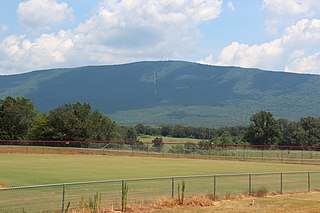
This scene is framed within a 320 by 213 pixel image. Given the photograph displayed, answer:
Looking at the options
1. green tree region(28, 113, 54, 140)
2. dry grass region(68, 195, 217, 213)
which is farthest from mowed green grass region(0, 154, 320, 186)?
green tree region(28, 113, 54, 140)

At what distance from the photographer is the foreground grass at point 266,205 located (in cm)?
2192

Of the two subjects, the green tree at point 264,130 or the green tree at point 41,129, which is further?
the green tree at point 264,130

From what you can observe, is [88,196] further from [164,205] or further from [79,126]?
[79,126]

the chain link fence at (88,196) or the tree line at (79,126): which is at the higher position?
the tree line at (79,126)

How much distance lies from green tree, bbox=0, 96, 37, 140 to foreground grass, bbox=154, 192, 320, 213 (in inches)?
4095

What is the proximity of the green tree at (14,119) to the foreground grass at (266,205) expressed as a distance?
10402 centimetres

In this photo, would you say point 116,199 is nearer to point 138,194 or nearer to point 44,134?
point 138,194

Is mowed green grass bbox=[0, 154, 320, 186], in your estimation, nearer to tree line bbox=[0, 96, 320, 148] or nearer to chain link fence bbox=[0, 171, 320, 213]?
Answer: chain link fence bbox=[0, 171, 320, 213]

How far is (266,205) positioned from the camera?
77.7 feet

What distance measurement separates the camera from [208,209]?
22.1 meters

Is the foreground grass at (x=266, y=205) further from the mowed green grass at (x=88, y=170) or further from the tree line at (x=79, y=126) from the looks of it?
the tree line at (x=79, y=126)

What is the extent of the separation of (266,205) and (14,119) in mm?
109602

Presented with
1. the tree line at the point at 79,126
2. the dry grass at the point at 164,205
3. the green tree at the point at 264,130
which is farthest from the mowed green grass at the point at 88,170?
the green tree at the point at 264,130

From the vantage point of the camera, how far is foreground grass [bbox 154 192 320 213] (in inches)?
863
